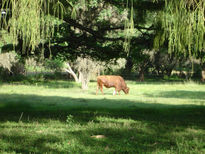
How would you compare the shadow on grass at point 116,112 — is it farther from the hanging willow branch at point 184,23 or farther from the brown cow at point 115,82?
the brown cow at point 115,82

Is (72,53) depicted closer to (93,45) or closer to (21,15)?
(93,45)

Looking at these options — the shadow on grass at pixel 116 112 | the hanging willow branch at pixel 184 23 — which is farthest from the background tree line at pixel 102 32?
the shadow on grass at pixel 116 112

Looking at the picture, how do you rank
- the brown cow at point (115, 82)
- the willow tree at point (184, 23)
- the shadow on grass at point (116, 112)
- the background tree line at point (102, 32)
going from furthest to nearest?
the brown cow at point (115, 82)
the shadow on grass at point (116, 112)
the willow tree at point (184, 23)
the background tree line at point (102, 32)

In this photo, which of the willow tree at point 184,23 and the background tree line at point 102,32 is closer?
the background tree line at point 102,32

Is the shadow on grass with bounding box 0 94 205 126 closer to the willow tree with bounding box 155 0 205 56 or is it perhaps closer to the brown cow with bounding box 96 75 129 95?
the willow tree with bounding box 155 0 205 56

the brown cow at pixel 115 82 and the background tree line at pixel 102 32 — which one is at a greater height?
the background tree line at pixel 102 32

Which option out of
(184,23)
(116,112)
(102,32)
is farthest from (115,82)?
(184,23)

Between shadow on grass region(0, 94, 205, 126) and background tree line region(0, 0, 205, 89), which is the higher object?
background tree line region(0, 0, 205, 89)

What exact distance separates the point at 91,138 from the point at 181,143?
1.57 m

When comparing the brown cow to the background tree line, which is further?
the brown cow

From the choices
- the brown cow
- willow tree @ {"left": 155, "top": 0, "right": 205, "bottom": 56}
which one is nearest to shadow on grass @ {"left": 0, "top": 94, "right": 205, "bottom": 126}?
willow tree @ {"left": 155, "top": 0, "right": 205, "bottom": 56}

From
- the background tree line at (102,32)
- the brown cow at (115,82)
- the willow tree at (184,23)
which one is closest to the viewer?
the background tree line at (102,32)

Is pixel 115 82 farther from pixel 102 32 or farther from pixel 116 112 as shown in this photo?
pixel 102 32

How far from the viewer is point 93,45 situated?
31.1 ft
